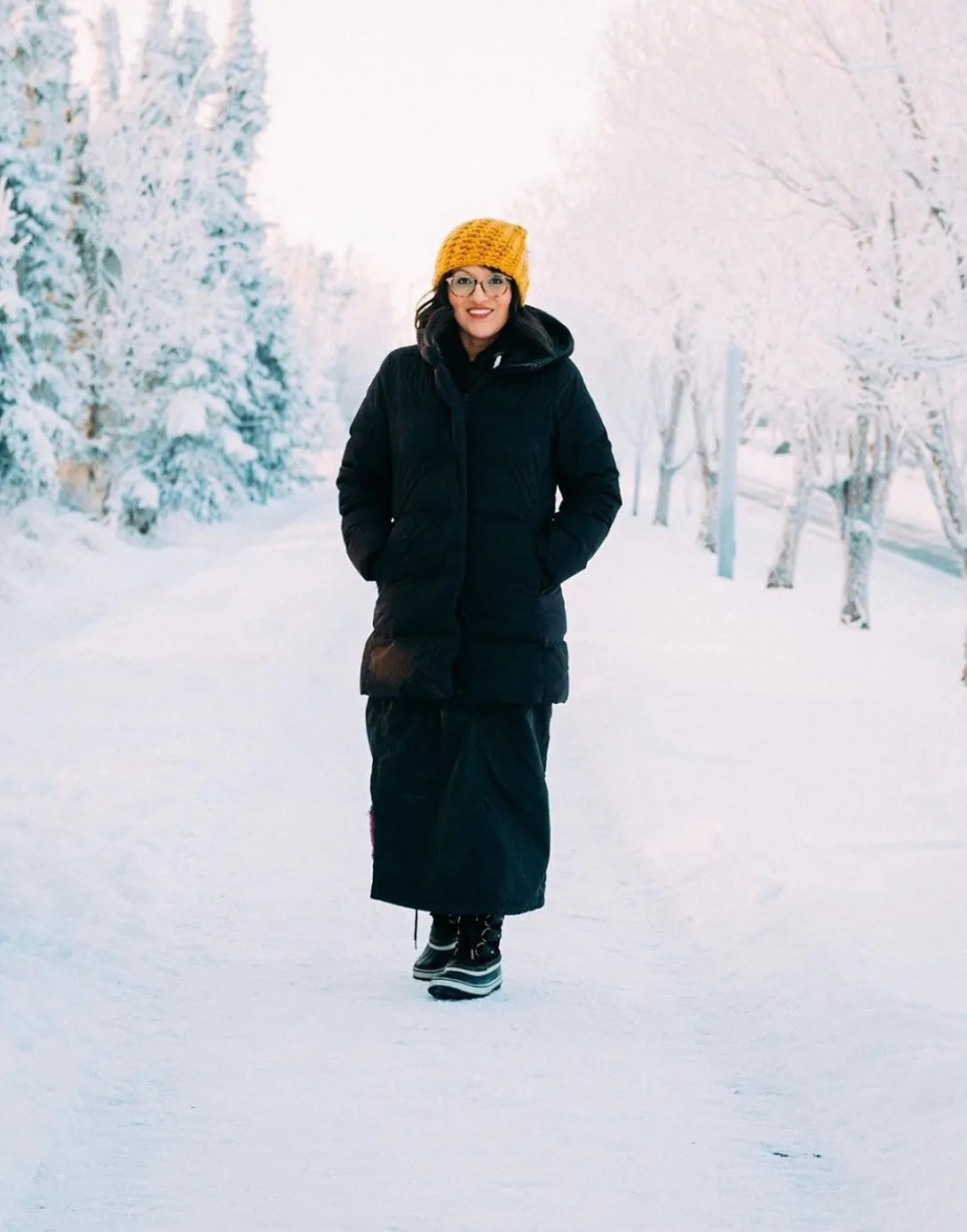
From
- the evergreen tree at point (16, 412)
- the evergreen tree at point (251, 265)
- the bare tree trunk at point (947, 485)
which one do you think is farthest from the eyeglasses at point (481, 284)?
the evergreen tree at point (251, 265)

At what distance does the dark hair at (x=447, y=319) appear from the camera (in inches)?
150

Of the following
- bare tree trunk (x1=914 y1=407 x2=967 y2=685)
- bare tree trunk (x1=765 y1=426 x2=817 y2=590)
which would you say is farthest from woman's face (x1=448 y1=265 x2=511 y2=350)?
bare tree trunk (x1=765 y1=426 x2=817 y2=590)

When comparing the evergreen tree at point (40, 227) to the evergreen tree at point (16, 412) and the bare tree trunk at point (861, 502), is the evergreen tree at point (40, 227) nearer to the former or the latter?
the evergreen tree at point (16, 412)

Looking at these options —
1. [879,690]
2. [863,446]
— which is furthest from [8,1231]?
[863,446]

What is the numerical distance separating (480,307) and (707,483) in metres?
22.2

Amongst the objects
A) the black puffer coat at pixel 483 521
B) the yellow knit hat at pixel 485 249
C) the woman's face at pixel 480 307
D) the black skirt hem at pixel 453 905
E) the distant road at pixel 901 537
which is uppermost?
the yellow knit hat at pixel 485 249

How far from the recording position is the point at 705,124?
1091cm

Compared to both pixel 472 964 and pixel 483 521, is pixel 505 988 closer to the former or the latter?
pixel 472 964

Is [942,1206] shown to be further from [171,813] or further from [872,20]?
[872,20]

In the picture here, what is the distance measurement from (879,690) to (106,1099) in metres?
8.12

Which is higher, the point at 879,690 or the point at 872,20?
the point at 872,20

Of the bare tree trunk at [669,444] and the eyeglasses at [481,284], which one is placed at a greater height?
the eyeglasses at [481,284]

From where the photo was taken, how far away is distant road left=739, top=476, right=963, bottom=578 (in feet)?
96.5

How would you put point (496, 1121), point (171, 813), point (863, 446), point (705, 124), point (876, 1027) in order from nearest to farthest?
point (496, 1121) < point (876, 1027) < point (171, 813) < point (705, 124) < point (863, 446)
